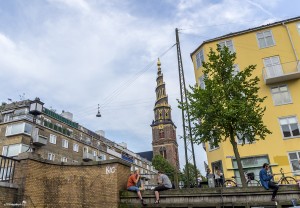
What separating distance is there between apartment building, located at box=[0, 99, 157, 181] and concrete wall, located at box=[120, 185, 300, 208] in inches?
717

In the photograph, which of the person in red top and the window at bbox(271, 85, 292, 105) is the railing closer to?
the person in red top

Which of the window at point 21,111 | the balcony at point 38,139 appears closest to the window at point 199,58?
the balcony at point 38,139

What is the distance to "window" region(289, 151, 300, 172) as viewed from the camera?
21870mm

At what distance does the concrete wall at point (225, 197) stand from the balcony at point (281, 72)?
1563 cm

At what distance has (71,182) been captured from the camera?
12844 millimetres

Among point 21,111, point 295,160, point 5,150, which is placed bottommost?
point 295,160

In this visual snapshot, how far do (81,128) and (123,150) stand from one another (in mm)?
19662

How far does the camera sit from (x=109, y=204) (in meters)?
12.4

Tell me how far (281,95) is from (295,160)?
19.7ft

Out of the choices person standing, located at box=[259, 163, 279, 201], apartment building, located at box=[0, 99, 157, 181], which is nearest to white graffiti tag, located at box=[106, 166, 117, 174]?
person standing, located at box=[259, 163, 279, 201]

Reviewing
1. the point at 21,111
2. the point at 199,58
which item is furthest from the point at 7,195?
the point at 21,111

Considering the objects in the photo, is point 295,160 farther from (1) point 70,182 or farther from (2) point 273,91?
(1) point 70,182

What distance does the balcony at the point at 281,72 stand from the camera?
24.2 metres

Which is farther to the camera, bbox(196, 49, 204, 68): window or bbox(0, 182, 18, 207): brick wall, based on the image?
bbox(196, 49, 204, 68): window
